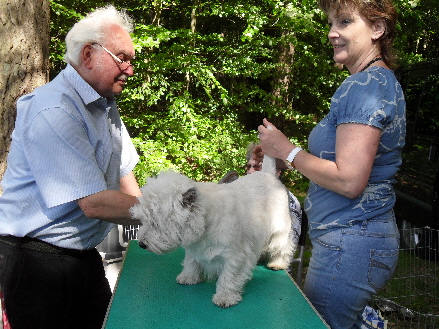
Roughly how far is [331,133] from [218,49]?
207 inches

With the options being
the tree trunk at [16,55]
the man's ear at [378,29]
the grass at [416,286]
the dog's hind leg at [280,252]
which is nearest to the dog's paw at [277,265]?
the dog's hind leg at [280,252]

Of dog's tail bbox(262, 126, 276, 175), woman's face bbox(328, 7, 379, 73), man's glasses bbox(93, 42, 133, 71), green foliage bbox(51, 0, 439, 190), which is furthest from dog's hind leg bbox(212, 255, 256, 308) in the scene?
green foliage bbox(51, 0, 439, 190)

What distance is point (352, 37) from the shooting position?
6.31 feet

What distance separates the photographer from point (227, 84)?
32.7 feet

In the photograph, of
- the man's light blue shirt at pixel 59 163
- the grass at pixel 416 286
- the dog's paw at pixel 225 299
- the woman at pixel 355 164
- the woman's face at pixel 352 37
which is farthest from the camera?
the grass at pixel 416 286

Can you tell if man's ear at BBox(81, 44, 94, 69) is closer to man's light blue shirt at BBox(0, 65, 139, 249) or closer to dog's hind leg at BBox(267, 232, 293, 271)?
man's light blue shirt at BBox(0, 65, 139, 249)

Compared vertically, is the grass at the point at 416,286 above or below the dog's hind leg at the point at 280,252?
below

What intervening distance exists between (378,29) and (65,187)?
165 centimetres

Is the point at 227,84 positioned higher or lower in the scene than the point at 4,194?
lower

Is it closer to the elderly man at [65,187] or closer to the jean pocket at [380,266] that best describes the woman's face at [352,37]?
the jean pocket at [380,266]

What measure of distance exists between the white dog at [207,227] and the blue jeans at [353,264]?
0.41m

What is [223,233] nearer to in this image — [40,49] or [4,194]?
[4,194]

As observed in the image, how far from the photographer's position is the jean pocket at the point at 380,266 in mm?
1944

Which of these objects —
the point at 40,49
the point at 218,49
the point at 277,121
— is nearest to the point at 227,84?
the point at 277,121
